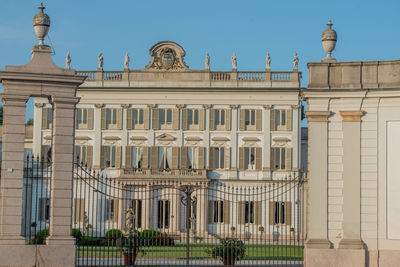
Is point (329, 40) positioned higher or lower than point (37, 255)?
higher

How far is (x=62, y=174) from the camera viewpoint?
19.7 meters

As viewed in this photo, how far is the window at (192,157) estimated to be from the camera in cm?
5109

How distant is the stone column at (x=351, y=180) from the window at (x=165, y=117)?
103ft

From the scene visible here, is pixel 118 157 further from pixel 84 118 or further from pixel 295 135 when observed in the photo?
pixel 295 135

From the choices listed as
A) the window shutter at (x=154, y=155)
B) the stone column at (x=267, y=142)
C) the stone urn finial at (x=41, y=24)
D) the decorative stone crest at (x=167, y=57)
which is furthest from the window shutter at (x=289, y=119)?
the stone urn finial at (x=41, y=24)

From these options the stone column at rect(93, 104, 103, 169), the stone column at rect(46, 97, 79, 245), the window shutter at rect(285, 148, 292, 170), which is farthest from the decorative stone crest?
the stone column at rect(46, 97, 79, 245)

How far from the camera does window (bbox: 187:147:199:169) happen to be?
51094 millimetres

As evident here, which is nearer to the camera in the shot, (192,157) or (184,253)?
(184,253)

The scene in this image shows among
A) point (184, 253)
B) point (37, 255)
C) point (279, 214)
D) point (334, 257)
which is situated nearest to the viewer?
point (37, 255)

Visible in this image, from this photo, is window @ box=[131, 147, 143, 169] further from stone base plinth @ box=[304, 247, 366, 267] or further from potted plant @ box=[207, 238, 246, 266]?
stone base plinth @ box=[304, 247, 366, 267]

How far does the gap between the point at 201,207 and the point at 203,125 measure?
5.65 m

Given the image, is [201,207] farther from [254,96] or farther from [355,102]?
[355,102]

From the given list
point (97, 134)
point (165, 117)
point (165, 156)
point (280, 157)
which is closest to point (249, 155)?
point (280, 157)

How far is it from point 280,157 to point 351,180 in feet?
101
